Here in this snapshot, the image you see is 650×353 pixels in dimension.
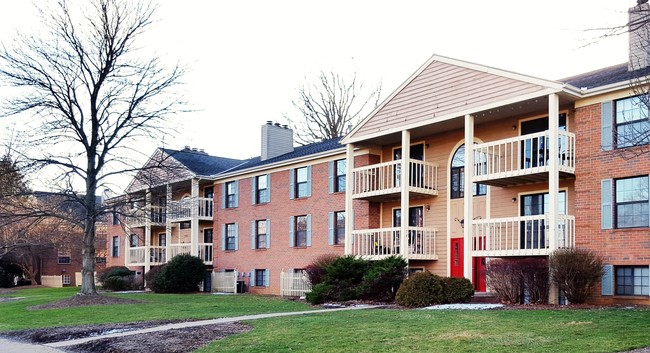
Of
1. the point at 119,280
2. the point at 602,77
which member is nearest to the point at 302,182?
the point at 119,280

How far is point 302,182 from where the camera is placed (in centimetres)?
3020

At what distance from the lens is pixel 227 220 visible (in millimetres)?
34969

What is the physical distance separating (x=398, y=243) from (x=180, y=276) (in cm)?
1292

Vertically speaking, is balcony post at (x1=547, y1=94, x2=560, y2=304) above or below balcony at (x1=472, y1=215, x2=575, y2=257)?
above

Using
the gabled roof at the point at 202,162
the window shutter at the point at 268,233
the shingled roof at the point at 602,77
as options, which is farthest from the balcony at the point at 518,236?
the gabled roof at the point at 202,162

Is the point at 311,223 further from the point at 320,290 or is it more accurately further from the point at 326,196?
the point at 320,290

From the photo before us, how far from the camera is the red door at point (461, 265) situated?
2238cm

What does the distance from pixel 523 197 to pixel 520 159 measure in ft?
5.44

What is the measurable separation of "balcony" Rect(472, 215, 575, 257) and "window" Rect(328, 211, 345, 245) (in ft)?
24.1

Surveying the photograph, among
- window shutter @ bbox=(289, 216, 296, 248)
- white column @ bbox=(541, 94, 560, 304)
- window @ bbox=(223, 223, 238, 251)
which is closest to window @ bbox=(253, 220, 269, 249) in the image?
window @ bbox=(223, 223, 238, 251)

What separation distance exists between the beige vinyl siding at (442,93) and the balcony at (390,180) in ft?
4.79

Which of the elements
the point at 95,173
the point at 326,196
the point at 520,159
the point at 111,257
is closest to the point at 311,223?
the point at 326,196

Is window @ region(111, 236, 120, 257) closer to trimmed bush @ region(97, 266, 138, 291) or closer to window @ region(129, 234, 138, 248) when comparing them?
window @ region(129, 234, 138, 248)

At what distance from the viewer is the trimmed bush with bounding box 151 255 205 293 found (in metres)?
32.1
